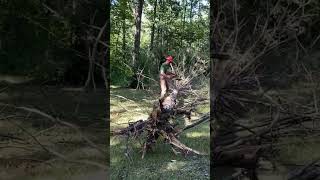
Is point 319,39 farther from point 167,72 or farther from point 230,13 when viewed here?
point 167,72

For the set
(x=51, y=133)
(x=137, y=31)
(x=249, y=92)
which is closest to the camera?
(x=51, y=133)

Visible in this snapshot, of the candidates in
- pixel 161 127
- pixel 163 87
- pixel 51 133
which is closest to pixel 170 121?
pixel 161 127

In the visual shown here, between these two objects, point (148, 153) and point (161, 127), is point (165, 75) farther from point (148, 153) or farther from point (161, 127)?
point (148, 153)

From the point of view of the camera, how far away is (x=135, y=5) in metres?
3.25

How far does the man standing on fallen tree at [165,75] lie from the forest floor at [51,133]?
41 cm

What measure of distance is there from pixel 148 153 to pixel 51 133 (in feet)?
2.19

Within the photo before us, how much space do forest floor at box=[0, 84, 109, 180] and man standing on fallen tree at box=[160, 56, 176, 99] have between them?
41 centimetres

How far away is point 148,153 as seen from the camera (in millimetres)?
3273

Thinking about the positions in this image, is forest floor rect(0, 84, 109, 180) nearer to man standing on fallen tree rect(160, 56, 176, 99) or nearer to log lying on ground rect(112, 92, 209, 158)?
log lying on ground rect(112, 92, 209, 158)

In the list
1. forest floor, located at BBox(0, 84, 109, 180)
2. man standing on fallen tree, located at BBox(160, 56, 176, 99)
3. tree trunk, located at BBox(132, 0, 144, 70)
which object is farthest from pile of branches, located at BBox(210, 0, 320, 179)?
forest floor, located at BBox(0, 84, 109, 180)

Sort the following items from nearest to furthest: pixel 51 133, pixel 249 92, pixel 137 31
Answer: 1. pixel 51 133
2. pixel 137 31
3. pixel 249 92

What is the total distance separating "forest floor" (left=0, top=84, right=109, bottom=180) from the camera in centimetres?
305

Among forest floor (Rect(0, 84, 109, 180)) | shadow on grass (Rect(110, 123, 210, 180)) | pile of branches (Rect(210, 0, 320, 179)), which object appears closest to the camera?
forest floor (Rect(0, 84, 109, 180))

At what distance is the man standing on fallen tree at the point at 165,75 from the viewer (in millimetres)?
3287
